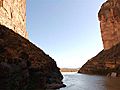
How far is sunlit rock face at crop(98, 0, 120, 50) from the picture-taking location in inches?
5418

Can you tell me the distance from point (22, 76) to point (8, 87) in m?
4.24

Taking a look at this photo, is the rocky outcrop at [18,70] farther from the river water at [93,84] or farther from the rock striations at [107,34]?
the rock striations at [107,34]

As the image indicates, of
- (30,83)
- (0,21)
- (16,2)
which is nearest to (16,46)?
(30,83)

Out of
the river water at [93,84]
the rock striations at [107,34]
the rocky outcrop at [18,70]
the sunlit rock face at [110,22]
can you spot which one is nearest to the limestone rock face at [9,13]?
the rocky outcrop at [18,70]

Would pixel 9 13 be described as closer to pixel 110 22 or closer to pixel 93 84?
pixel 93 84

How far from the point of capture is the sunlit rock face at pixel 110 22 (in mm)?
137625

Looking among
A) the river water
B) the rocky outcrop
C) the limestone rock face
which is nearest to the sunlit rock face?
the limestone rock face

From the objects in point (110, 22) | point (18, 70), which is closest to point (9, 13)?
point (18, 70)

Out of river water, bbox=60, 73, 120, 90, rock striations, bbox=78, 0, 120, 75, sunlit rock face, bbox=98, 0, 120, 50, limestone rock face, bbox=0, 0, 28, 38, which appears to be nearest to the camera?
river water, bbox=60, 73, 120, 90

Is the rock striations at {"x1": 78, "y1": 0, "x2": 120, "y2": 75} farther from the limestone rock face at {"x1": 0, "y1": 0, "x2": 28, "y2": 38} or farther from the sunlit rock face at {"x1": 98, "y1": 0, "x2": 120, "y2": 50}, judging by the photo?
the limestone rock face at {"x1": 0, "y1": 0, "x2": 28, "y2": 38}

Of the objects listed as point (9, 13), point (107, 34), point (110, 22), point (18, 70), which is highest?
point (110, 22)

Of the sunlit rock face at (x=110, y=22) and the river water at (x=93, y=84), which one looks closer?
the river water at (x=93, y=84)

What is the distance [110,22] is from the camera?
144625 millimetres

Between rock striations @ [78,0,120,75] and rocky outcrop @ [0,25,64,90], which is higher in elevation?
rock striations @ [78,0,120,75]
